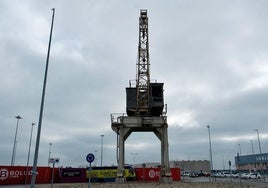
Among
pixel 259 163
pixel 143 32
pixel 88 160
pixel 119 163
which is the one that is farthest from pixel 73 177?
pixel 259 163

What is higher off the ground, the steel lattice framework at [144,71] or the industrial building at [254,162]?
the steel lattice framework at [144,71]

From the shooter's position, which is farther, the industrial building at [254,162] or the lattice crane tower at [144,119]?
the industrial building at [254,162]

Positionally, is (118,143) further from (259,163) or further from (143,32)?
(259,163)

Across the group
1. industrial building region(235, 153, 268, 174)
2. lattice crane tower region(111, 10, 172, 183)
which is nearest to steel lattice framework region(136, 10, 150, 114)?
lattice crane tower region(111, 10, 172, 183)

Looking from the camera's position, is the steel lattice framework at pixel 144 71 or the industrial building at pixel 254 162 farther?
the industrial building at pixel 254 162

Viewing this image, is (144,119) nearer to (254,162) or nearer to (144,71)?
(144,71)

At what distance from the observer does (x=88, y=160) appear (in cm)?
2005

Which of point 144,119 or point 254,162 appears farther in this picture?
point 254,162

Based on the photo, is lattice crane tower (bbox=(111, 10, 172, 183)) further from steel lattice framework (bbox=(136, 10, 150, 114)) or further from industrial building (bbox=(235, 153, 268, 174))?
industrial building (bbox=(235, 153, 268, 174))

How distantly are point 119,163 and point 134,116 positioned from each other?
7.06 meters

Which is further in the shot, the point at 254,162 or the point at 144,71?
the point at 254,162

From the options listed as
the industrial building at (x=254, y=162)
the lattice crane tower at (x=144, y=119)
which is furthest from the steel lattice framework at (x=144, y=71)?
the industrial building at (x=254, y=162)

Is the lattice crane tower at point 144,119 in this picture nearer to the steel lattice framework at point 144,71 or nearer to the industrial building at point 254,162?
the steel lattice framework at point 144,71

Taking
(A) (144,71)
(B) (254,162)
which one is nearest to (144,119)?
(A) (144,71)
